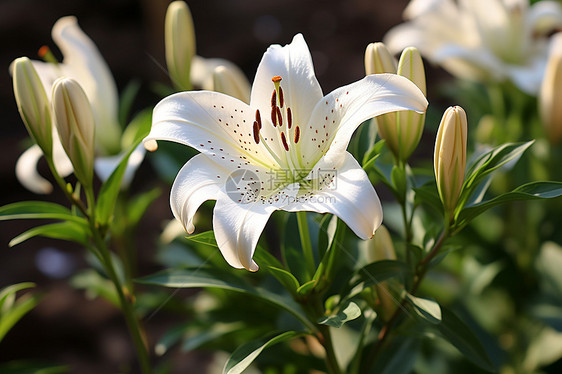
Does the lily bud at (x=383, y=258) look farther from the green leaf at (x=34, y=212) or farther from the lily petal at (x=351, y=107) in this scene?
the green leaf at (x=34, y=212)

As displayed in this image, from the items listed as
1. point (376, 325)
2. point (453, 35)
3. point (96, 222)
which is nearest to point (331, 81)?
point (453, 35)

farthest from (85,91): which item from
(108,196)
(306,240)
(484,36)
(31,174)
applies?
(484,36)

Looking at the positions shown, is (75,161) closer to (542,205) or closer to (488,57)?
(488,57)

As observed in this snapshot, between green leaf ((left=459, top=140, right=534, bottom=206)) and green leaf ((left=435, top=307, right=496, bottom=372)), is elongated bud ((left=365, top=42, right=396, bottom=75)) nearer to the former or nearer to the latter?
green leaf ((left=459, top=140, right=534, bottom=206))

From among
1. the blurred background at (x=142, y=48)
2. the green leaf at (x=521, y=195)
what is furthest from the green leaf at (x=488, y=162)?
the blurred background at (x=142, y=48)

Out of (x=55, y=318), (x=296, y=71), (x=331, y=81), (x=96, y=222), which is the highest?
(x=296, y=71)

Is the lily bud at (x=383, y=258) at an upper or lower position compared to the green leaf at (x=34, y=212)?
lower
